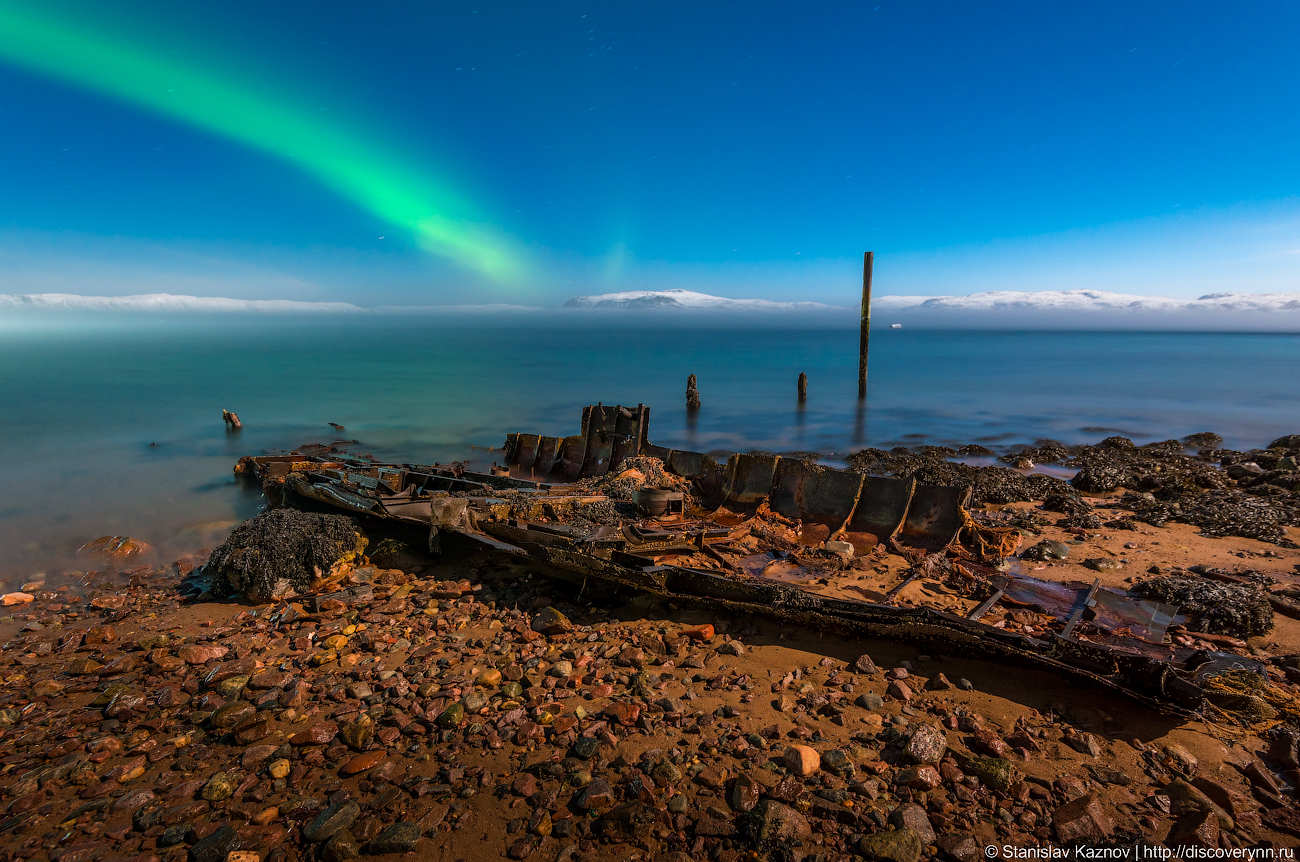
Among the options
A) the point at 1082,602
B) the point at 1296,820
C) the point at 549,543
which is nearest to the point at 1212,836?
the point at 1296,820

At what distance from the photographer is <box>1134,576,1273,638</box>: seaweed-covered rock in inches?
254

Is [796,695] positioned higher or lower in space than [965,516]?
lower

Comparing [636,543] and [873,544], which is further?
[873,544]

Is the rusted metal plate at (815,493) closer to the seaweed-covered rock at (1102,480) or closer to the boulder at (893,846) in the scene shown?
the boulder at (893,846)

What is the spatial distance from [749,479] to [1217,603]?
6137 mm

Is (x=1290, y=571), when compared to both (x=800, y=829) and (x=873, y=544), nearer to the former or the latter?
(x=873, y=544)

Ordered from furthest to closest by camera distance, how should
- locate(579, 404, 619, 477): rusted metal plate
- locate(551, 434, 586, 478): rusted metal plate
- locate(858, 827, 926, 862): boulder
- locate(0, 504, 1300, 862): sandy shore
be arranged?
locate(551, 434, 586, 478): rusted metal plate < locate(579, 404, 619, 477): rusted metal plate < locate(0, 504, 1300, 862): sandy shore < locate(858, 827, 926, 862): boulder

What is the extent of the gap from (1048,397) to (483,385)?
1394 inches

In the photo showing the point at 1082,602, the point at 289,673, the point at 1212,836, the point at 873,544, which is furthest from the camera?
the point at 873,544

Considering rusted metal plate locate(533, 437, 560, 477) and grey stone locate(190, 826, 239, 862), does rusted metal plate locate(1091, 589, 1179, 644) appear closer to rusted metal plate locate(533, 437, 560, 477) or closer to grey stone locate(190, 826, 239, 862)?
grey stone locate(190, 826, 239, 862)

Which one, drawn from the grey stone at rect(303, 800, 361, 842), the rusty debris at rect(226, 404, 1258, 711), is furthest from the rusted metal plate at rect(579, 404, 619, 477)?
the grey stone at rect(303, 800, 361, 842)

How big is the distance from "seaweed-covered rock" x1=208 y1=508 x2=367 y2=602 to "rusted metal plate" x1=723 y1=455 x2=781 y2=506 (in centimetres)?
607

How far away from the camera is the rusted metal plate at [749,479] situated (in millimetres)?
10500

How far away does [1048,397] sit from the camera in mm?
34125
